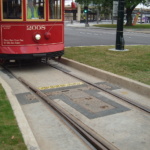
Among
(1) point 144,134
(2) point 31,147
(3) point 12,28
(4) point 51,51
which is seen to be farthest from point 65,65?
(2) point 31,147

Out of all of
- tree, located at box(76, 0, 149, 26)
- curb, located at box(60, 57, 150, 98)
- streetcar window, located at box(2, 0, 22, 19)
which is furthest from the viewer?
tree, located at box(76, 0, 149, 26)

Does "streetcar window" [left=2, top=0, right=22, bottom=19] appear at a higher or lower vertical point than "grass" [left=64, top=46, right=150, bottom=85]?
higher


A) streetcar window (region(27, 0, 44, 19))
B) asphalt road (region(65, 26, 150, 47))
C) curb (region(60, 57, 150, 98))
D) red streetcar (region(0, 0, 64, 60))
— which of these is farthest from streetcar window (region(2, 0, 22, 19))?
asphalt road (region(65, 26, 150, 47))

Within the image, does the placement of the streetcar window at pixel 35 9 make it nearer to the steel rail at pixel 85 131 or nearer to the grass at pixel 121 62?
the grass at pixel 121 62

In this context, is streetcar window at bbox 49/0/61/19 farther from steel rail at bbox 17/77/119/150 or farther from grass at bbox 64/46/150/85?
steel rail at bbox 17/77/119/150

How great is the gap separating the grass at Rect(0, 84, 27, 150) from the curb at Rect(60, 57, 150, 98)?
316 centimetres

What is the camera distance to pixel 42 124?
5.17 meters

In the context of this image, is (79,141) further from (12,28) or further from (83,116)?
(12,28)

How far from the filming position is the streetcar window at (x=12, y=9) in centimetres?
895

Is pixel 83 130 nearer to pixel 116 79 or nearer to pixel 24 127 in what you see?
pixel 24 127

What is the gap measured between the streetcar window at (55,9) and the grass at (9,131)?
4.82 metres

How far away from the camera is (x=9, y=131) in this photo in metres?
4.39

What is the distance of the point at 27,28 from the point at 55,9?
4.34 ft

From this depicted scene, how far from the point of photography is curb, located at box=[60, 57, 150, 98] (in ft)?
22.4
